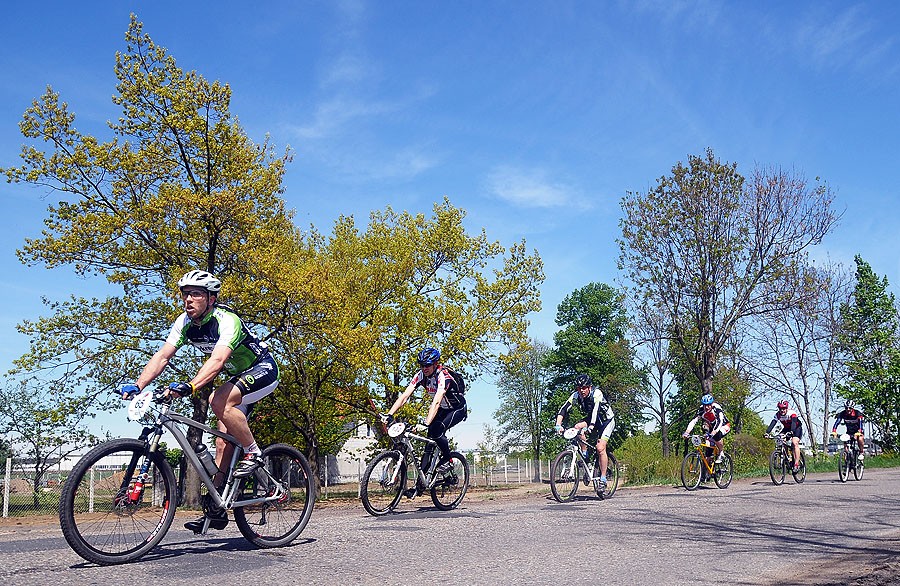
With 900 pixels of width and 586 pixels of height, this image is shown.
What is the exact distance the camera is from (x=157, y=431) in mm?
5617

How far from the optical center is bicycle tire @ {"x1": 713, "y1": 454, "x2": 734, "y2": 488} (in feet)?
56.1

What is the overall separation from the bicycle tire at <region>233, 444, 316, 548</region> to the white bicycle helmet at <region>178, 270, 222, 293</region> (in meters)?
1.48

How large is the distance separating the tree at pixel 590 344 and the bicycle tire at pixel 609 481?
49.6 m

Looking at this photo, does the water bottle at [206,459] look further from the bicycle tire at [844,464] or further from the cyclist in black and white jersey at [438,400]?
the bicycle tire at [844,464]

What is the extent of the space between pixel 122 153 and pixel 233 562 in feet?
63.1

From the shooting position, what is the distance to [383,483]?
997 cm

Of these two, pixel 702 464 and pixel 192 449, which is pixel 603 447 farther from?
pixel 192 449

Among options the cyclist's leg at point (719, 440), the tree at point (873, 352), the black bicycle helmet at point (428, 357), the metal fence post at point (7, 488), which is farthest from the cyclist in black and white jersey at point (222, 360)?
the tree at point (873, 352)

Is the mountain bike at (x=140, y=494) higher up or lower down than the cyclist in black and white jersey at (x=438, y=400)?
lower down

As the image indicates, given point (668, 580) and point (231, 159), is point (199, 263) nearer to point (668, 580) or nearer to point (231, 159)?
point (231, 159)

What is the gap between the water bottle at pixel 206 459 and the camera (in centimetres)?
593

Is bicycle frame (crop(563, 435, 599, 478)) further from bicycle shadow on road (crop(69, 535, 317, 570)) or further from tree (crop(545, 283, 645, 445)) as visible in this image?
tree (crop(545, 283, 645, 445))

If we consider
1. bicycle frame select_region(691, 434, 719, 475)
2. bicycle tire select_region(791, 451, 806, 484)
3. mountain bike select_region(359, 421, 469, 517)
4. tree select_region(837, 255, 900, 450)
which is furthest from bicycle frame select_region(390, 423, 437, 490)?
tree select_region(837, 255, 900, 450)

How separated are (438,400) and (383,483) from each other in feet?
4.36
